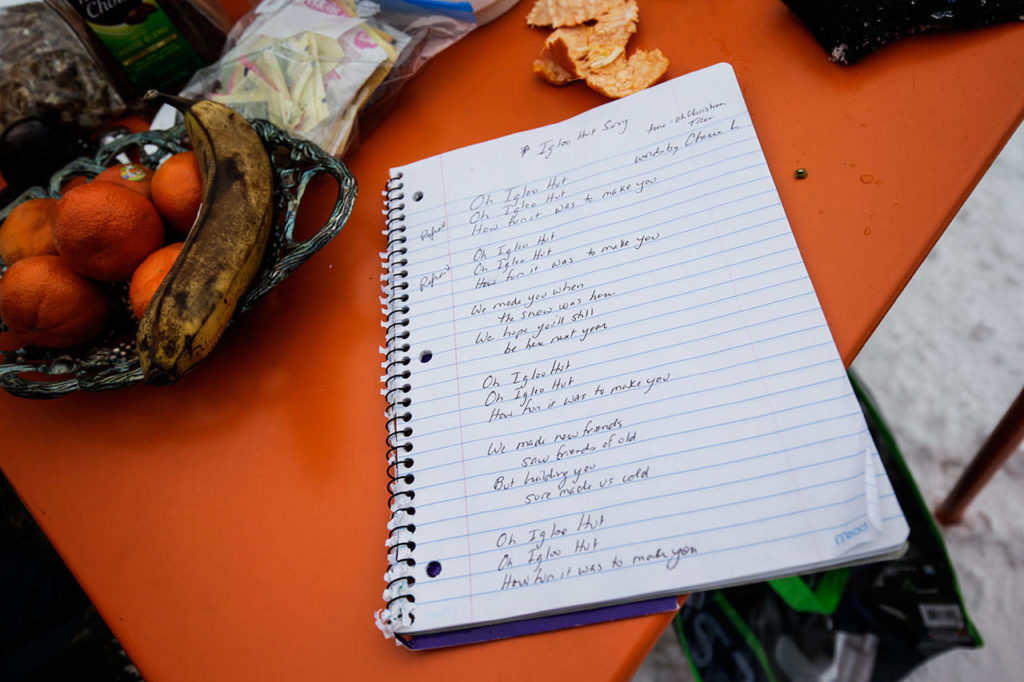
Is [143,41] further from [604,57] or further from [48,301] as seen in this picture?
[604,57]

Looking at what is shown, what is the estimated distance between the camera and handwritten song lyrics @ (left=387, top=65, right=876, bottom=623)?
46 cm

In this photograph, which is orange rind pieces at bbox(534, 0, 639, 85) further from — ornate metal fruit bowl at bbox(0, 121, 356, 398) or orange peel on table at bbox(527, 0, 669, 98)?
ornate metal fruit bowl at bbox(0, 121, 356, 398)

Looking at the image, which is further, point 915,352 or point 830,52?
point 915,352

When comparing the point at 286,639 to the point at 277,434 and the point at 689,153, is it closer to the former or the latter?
Result: the point at 277,434

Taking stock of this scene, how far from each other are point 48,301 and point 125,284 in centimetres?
8

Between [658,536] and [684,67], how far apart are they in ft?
1.64

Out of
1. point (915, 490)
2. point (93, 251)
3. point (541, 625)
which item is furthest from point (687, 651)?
point (93, 251)

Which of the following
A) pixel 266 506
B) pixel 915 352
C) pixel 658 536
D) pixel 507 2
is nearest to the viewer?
pixel 658 536

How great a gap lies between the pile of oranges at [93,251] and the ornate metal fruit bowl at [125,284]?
0.06 ft

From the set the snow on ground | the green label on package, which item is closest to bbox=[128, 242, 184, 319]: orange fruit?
the green label on package

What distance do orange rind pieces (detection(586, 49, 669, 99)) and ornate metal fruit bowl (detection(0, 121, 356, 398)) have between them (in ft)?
0.95

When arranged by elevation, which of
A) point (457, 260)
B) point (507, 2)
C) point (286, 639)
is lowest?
point (286, 639)

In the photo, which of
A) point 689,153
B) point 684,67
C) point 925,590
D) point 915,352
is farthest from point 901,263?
point 915,352

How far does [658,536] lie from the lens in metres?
0.45
